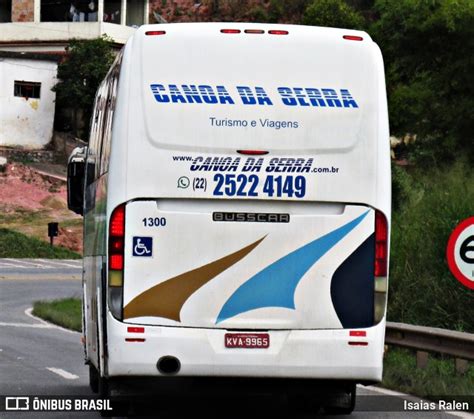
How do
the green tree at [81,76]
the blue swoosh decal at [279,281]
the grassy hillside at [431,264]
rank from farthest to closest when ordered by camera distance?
the green tree at [81,76], the grassy hillside at [431,264], the blue swoosh decal at [279,281]

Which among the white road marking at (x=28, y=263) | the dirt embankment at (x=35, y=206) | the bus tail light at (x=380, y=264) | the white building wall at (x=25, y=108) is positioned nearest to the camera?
the bus tail light at (x=380, y=264)

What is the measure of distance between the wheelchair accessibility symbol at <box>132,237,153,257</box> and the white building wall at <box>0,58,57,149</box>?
68.0m

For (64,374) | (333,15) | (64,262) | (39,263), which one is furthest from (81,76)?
(64,374)

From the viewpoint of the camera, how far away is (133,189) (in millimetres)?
10766

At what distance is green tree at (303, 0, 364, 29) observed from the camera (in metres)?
95.8

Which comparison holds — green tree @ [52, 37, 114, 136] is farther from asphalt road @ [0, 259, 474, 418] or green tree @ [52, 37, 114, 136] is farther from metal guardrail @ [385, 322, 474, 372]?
metal guardrail @ [385, 322, 474, 372]

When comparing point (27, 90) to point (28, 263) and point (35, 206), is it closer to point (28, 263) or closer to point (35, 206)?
point (35, 206)

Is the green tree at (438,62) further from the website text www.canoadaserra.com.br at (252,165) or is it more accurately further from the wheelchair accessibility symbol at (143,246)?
the wheelchair accessibility symbol at (143,246)

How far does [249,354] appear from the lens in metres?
10.8

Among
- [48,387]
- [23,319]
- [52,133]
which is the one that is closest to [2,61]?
[52,133]

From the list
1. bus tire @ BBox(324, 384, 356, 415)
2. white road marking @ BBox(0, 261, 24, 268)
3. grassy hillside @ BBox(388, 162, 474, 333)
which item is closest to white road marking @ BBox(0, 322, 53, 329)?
grassy hillside @ BBox(388, 162, 474, 333)

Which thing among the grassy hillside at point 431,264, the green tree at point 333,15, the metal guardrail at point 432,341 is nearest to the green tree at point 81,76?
the green tree at point 333,15

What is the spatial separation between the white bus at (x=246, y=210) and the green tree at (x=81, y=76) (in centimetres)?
6657

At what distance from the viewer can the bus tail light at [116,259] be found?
35.3ft
